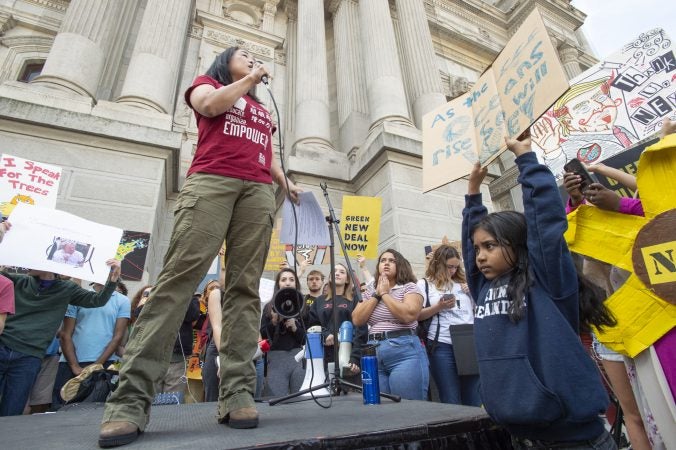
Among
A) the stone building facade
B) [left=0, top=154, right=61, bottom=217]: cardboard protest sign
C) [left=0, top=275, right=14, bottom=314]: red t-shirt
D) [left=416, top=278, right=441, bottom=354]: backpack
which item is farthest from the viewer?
the stone building facade

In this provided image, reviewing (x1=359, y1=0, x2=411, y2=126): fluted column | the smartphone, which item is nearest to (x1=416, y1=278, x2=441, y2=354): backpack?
the smartphone

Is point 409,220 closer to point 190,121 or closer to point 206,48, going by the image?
point 190,121

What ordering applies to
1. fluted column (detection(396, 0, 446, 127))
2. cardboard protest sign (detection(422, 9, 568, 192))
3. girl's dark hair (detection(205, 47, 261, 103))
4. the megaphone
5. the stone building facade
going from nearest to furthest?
cardboard protest sign (detection(422, 9, 568, 192)), girl's dark hair (detection(205, 47, 261, 103)), the megaphone, the stone building facade, fluted column (detection(396, 0, 446, 127))

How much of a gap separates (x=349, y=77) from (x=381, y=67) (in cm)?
165

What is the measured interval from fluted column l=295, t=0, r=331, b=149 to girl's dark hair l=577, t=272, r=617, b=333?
8.08 metres

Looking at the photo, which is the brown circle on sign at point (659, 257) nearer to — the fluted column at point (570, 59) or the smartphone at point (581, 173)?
the smartphone at point (581, 173)

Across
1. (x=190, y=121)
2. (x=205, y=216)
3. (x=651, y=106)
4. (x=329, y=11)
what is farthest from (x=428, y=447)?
(x=329, y=11)

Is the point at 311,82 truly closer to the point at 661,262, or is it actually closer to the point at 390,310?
the point at 390,310

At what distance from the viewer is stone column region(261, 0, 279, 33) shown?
1288cm

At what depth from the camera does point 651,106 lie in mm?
4105

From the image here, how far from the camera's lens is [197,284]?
1.94 meters

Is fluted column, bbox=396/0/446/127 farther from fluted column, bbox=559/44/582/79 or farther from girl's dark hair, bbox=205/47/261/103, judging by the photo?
fluted column, bbox=559/44/582/79

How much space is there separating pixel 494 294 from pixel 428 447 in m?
0.79

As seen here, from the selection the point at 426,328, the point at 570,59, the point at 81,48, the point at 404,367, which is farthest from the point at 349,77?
the point at 570,59
